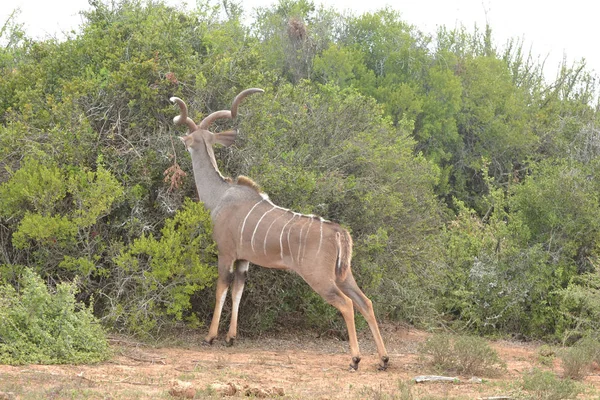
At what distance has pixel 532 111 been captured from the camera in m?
20.7

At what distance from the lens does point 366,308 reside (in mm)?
8047

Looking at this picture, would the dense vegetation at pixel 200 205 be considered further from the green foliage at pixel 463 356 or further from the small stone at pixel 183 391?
the small stone at pixel 183 391

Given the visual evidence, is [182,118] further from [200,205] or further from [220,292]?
[220,292]

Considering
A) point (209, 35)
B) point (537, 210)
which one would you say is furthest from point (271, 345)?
point (537, 210)

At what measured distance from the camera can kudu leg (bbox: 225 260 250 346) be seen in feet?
28.7

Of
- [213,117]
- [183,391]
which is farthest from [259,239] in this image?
[183,391]

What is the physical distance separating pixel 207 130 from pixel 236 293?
174cm

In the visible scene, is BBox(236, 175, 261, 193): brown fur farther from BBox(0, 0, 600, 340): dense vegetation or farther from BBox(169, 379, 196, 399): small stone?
BBox(169, 379, 196, 399): small stone

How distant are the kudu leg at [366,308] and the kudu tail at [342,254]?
93 millimetres

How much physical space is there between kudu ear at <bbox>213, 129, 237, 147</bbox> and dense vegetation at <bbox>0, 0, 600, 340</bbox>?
1.09ft

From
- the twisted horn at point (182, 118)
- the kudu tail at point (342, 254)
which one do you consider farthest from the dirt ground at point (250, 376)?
the twisted horn at point (182, 118)

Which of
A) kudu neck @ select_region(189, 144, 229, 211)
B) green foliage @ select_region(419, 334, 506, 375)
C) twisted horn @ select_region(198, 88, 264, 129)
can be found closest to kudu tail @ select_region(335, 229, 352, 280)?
green foliage @ select_region(419, 334, 506, 375)

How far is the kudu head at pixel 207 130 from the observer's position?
29.7ft

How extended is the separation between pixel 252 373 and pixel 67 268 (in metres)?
2.52
